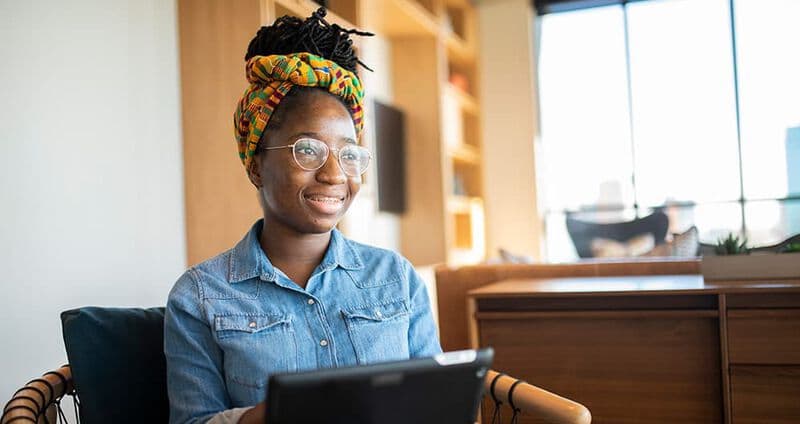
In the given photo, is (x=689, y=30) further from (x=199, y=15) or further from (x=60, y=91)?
(x=60, y=91)

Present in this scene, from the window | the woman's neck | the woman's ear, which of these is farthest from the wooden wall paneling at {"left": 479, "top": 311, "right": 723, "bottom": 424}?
the window

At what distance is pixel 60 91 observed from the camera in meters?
2.04

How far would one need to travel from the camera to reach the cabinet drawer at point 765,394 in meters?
1.87

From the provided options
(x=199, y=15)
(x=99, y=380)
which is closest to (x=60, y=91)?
(x=199, y=15)

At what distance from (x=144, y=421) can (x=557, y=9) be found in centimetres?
557

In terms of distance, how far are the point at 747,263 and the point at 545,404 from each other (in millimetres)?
1128

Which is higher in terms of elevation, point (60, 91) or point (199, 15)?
point (199, 15)

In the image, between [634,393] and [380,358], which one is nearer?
[380,358]

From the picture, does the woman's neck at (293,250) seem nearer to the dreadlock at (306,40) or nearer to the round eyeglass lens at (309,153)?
the round eyeglass lens at (309,153)

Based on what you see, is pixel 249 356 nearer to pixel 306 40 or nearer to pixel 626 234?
pixel 306 40

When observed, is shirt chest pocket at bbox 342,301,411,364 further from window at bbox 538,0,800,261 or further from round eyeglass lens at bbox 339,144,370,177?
window at bbox 538,0,800,261

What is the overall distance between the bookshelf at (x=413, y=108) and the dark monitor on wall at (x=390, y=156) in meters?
0.12

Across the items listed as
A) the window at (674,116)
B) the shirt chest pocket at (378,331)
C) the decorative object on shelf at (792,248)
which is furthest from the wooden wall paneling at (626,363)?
the window at (674,116)

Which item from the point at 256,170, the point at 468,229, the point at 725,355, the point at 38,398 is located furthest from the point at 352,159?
the point at 468,229
